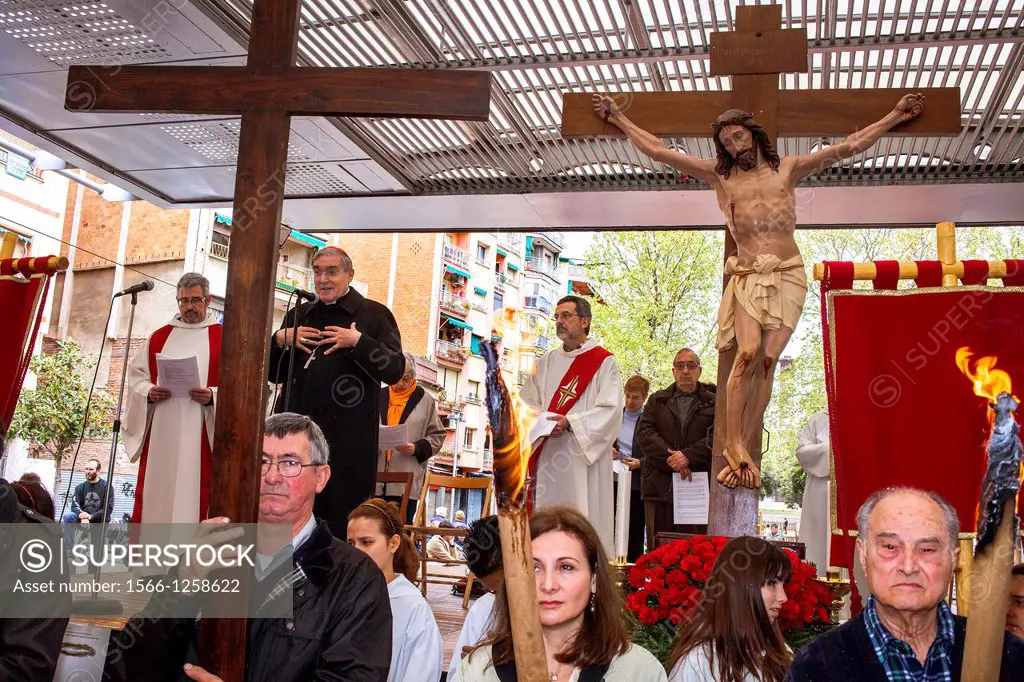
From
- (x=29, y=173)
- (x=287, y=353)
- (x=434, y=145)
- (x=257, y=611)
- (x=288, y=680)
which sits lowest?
(x=288, y=680)

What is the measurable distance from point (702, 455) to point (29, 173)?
22104 millimetres

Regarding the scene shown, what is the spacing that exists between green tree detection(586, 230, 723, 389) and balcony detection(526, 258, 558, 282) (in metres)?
33.6

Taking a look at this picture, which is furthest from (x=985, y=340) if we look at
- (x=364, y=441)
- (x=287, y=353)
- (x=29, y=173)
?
(x=29, y=173)

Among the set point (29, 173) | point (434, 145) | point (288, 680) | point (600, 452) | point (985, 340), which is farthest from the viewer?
point (29, 173)

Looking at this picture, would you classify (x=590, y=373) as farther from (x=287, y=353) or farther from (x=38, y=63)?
(x=38, y=63)

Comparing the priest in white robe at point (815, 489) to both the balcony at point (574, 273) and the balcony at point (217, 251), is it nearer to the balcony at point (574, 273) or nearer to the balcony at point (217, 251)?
the balcony at point (217, 251)

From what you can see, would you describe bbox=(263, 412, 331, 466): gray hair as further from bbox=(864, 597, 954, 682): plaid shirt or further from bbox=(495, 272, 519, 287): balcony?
bbox=(495, 272, 519, 287): balcony

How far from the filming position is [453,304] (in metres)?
47.4

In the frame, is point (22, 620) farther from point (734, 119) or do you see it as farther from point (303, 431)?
point (734, 119)

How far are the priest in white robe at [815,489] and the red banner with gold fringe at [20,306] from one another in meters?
5.90

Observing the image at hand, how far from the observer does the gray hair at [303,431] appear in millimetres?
3346

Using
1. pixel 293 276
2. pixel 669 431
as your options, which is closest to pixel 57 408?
pixel 293 276

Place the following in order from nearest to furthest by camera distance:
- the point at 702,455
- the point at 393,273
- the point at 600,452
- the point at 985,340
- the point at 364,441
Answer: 1. the point at 985,340
2. the point at 364,441
3. the point at 600,452
4. the point at 702,455
5. the point at 393,273

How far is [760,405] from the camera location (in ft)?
17.8
